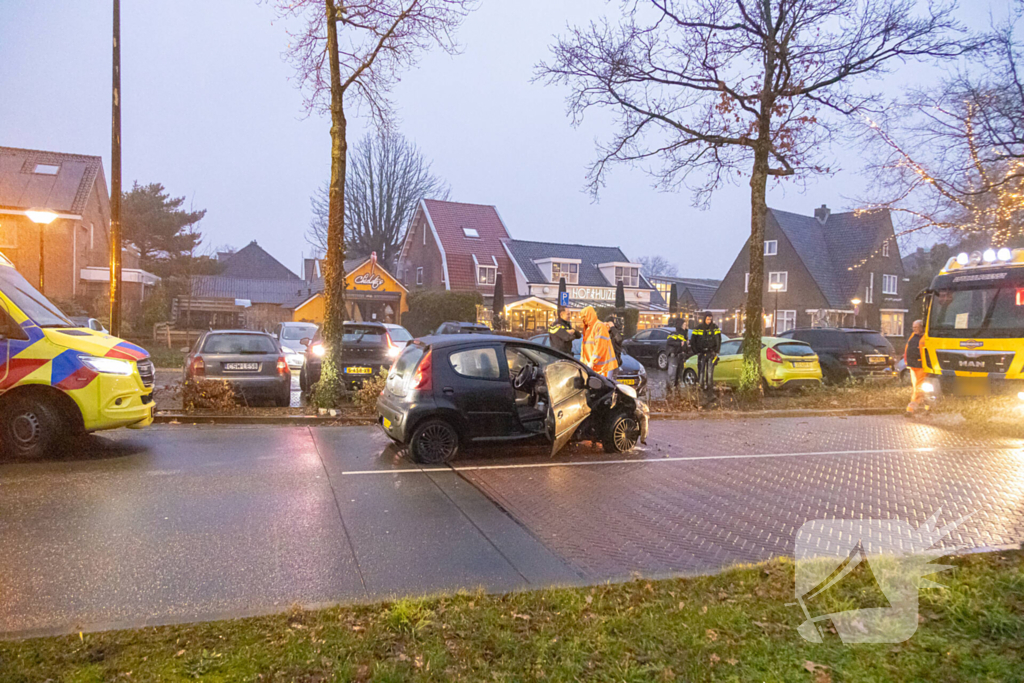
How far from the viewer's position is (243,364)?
11.9 meters

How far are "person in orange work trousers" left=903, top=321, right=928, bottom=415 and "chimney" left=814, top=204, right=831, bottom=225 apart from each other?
41.0 m

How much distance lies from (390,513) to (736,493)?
3.52 m

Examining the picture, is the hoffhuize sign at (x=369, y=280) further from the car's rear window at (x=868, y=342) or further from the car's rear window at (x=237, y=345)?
the car's rear window at (x=237, y=345)

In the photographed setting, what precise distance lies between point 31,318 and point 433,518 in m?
5.21

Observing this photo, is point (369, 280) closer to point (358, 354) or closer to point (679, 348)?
point (679, 348)

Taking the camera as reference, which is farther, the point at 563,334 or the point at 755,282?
the point at 755,282

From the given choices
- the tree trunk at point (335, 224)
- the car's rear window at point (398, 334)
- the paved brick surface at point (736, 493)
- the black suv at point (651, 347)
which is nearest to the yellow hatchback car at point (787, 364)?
the paved brick surface at point (736, 493)

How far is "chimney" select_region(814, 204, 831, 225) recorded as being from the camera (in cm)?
5166

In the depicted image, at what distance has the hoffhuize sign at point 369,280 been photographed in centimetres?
4175

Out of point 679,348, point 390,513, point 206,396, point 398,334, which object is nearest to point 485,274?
point 679,348

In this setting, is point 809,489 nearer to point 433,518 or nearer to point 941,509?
point 941,509

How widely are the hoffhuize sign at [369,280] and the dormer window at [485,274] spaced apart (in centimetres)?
667

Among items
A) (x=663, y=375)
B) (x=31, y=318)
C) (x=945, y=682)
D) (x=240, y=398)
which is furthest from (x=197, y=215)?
(x=945, y=682)

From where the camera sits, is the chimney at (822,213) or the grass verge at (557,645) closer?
the grass verge at (557,645)
